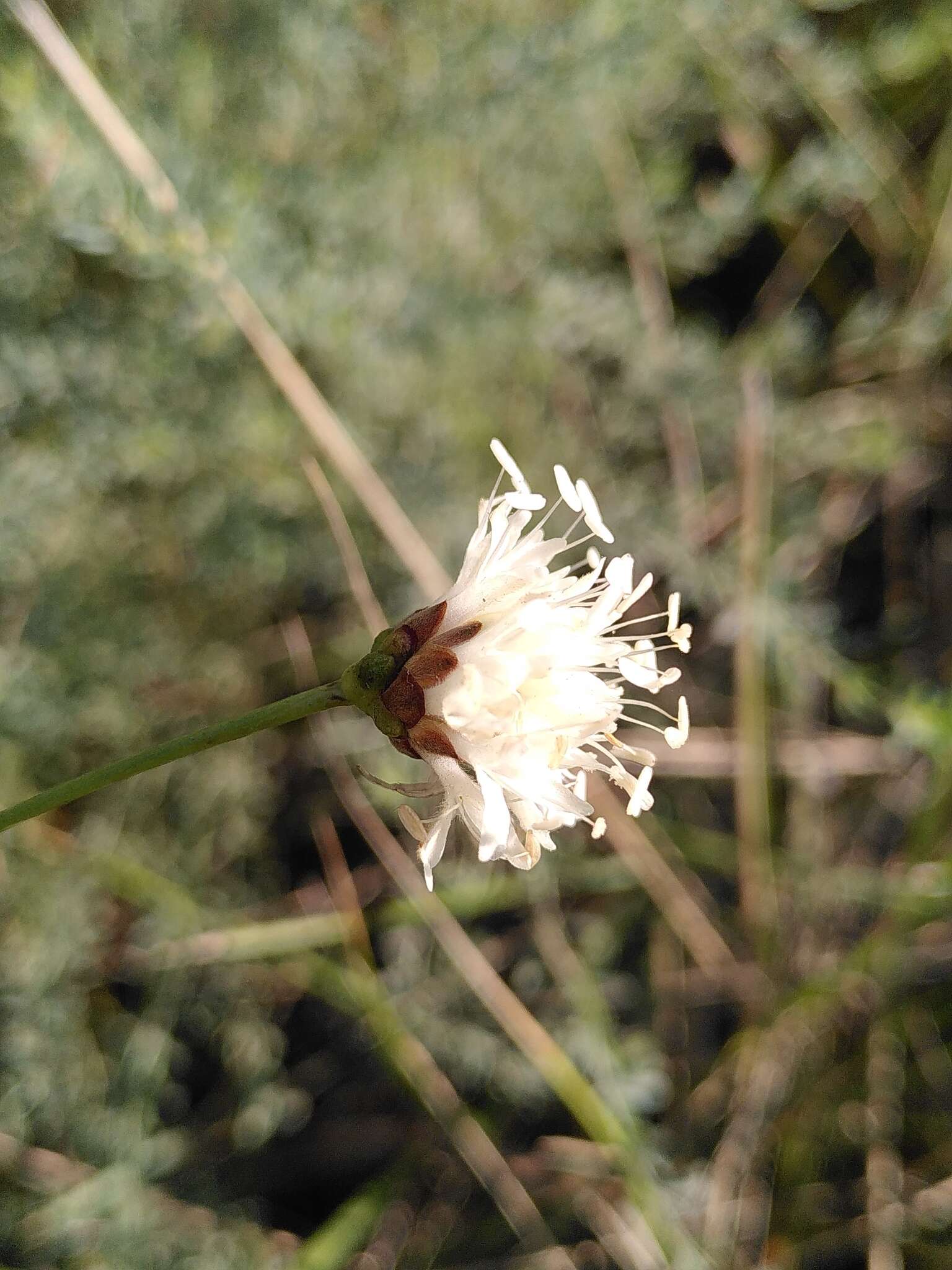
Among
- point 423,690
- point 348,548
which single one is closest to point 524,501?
point 423,690

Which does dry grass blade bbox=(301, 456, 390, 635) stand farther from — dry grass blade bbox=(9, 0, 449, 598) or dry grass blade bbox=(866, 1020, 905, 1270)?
dry grass blade bbox=(866, 1020, 905, 1270)

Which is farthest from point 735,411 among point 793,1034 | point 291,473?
point 793,1034

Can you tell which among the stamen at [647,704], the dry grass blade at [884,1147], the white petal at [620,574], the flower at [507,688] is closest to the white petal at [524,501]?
the flower at [507,688]

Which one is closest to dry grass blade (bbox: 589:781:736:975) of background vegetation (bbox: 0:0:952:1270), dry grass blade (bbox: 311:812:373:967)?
background vegetation (bbox: 0:0:952:1270)

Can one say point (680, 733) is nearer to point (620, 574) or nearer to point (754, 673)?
point (620, 574)

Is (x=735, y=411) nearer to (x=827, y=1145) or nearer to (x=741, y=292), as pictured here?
(x=741, y=292)

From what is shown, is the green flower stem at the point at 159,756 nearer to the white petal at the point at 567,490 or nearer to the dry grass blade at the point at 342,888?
the white petal at the point at 567,490
